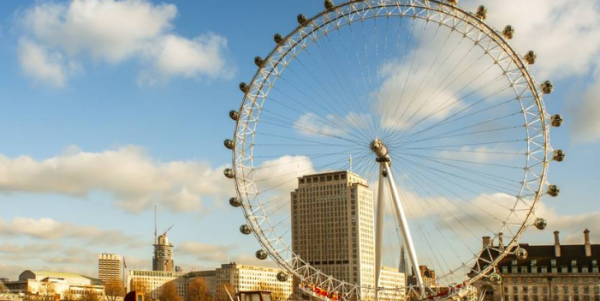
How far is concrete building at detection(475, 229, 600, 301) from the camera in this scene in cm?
12838

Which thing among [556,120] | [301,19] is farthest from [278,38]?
[556,120]

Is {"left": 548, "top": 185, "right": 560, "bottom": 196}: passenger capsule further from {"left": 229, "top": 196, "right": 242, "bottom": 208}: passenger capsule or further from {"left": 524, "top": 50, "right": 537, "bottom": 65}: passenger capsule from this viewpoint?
→ {"left": 229, "top": 196, "right": 242, "bottom": 208}: passenger capsule

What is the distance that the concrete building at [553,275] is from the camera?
128 m

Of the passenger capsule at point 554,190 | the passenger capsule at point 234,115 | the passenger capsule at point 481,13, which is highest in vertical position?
the passenger capsule at point 481,13

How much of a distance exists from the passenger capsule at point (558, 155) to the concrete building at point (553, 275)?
6459 cm

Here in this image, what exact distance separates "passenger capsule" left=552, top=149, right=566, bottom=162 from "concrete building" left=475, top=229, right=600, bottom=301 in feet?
212

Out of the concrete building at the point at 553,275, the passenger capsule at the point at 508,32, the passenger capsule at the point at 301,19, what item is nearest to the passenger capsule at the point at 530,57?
the passenger capsule at the point at 508,32

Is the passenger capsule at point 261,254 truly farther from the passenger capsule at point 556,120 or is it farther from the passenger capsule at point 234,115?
the passenger capsule at point 556,120

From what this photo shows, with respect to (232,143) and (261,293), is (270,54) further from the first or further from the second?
(261,293)

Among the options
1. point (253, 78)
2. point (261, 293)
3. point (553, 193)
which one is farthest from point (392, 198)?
point (261, 293)

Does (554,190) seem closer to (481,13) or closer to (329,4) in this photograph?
(481,13)

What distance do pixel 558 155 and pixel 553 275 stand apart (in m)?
71.8

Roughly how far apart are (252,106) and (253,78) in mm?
2932

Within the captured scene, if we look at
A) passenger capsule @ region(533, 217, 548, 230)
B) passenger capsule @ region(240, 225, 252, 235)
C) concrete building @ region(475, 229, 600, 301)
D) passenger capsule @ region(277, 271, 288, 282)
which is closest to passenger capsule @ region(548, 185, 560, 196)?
passenger capsule @ region(533, 217, 548, 230)
